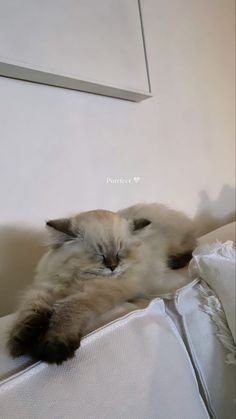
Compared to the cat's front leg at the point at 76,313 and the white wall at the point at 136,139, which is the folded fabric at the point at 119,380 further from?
the white wall at the point at 136,139

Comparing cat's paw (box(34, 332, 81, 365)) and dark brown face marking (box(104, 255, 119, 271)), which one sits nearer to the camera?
cat's paw (box(34, 332, 81, 365))

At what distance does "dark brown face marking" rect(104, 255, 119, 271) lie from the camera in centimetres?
88

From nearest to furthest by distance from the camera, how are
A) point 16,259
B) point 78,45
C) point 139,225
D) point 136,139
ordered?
point 139,225
point 16,259
point 78,45
point 136,139

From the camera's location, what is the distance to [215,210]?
190 centimetres

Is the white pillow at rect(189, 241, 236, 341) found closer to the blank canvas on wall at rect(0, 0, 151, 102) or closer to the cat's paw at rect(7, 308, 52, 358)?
the cat's paw at rect(7, 308, 52, 358)

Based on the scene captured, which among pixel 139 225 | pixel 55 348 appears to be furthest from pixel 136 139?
pixel 55 348

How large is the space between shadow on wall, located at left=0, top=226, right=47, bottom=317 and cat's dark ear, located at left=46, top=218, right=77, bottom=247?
0.19 meters

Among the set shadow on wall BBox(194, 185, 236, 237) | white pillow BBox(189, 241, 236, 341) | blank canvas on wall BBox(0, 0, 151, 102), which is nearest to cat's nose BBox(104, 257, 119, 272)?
white pillow BBox(189, 241, 236, 341)

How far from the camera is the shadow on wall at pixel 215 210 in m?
1.79

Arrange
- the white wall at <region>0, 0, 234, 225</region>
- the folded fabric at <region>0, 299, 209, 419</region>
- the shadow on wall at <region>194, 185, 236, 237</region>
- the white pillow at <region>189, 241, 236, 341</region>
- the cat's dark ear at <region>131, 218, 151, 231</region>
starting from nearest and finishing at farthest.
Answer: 1. the folded fabric at <region>0, 299, 209, 419</region>
2. the white pillow at <region>189, 241, 236, 341</region>
3. the cat's dark ear at <region>131, 218, 151, 231</region>
4. the white wall at <region>0, 0, 234, 225</region>
5. the shadow on wall at <region>194, 185, 236, 237</region>

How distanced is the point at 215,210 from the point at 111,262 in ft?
3.84

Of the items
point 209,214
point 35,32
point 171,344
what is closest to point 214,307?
point 171,344

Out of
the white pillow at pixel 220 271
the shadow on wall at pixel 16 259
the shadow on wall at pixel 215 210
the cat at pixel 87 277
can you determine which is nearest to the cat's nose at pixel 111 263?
the cat at pixel 87 277

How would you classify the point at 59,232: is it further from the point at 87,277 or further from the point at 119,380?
the point at 119,380
